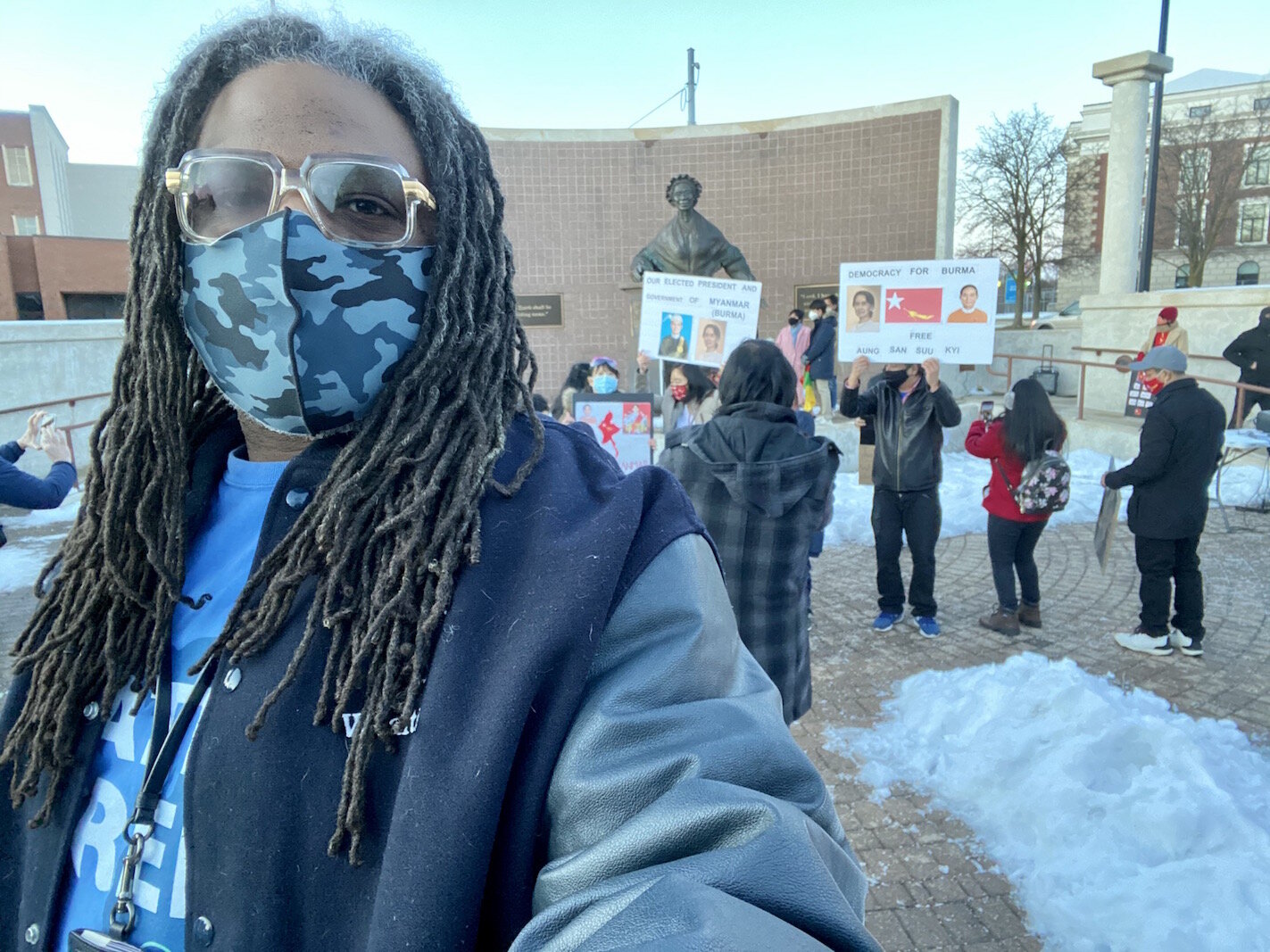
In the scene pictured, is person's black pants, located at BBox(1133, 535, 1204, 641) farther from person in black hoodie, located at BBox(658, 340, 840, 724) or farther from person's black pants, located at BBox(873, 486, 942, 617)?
person in black hoodie, located at BBox(658, 340, 840, 724)

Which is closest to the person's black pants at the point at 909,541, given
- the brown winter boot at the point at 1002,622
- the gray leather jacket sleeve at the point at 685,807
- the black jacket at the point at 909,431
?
the black jacket at the point at 909,431

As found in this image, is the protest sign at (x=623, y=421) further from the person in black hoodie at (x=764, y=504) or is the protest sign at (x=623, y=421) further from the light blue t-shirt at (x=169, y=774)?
the light blue t-shirt at (x=169, y=774)

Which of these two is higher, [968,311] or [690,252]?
[690,252]

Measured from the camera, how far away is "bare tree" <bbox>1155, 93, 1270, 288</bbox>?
104 feet

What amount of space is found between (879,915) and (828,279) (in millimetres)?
13494

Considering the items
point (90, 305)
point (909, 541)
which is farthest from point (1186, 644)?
point (90, 305)

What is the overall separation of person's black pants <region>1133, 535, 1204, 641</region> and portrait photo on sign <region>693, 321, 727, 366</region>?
10.1ft

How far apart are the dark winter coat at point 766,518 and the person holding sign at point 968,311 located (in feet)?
6.78

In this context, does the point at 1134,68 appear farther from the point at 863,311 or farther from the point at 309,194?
the point at 309,194

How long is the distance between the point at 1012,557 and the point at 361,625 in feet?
17.3

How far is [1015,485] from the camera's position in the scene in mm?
5277

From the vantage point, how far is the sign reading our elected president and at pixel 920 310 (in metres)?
4.93

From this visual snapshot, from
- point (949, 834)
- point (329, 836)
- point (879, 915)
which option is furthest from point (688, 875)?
point (949, 834)

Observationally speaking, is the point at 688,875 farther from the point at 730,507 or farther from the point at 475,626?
the point at 730,507
